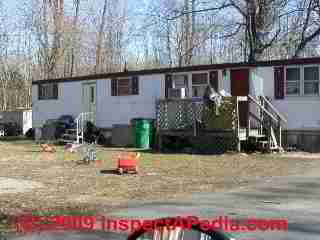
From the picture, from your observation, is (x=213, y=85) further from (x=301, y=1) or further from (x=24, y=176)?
(x=301, y=1)

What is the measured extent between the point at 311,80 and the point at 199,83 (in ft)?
14.6

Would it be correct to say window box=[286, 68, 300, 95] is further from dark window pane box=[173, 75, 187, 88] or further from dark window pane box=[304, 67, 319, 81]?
dark window pane box=[173, 75, 187, 88]

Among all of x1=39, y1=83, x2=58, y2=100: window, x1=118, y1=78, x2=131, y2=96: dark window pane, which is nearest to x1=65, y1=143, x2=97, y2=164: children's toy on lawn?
x1=118, y1=78, x2=131, y2=96: dark window pane

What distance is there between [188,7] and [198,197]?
2624 cm

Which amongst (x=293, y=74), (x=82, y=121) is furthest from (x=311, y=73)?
(x=82, y=121)

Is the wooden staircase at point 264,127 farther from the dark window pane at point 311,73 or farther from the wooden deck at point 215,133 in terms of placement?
the dark window pane at point 311,73

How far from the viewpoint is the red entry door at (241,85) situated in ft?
64.2

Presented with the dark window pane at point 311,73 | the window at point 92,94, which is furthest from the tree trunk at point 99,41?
the dark window pane at point 311,73

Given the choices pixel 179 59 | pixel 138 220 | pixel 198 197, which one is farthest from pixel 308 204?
pixel 179 59

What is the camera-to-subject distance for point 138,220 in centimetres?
760

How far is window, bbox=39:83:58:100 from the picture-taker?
91.7 feet

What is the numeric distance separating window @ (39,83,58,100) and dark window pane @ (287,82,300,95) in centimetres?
1302

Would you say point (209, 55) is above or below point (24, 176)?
above

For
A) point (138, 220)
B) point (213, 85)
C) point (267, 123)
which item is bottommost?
point (138, 220)
